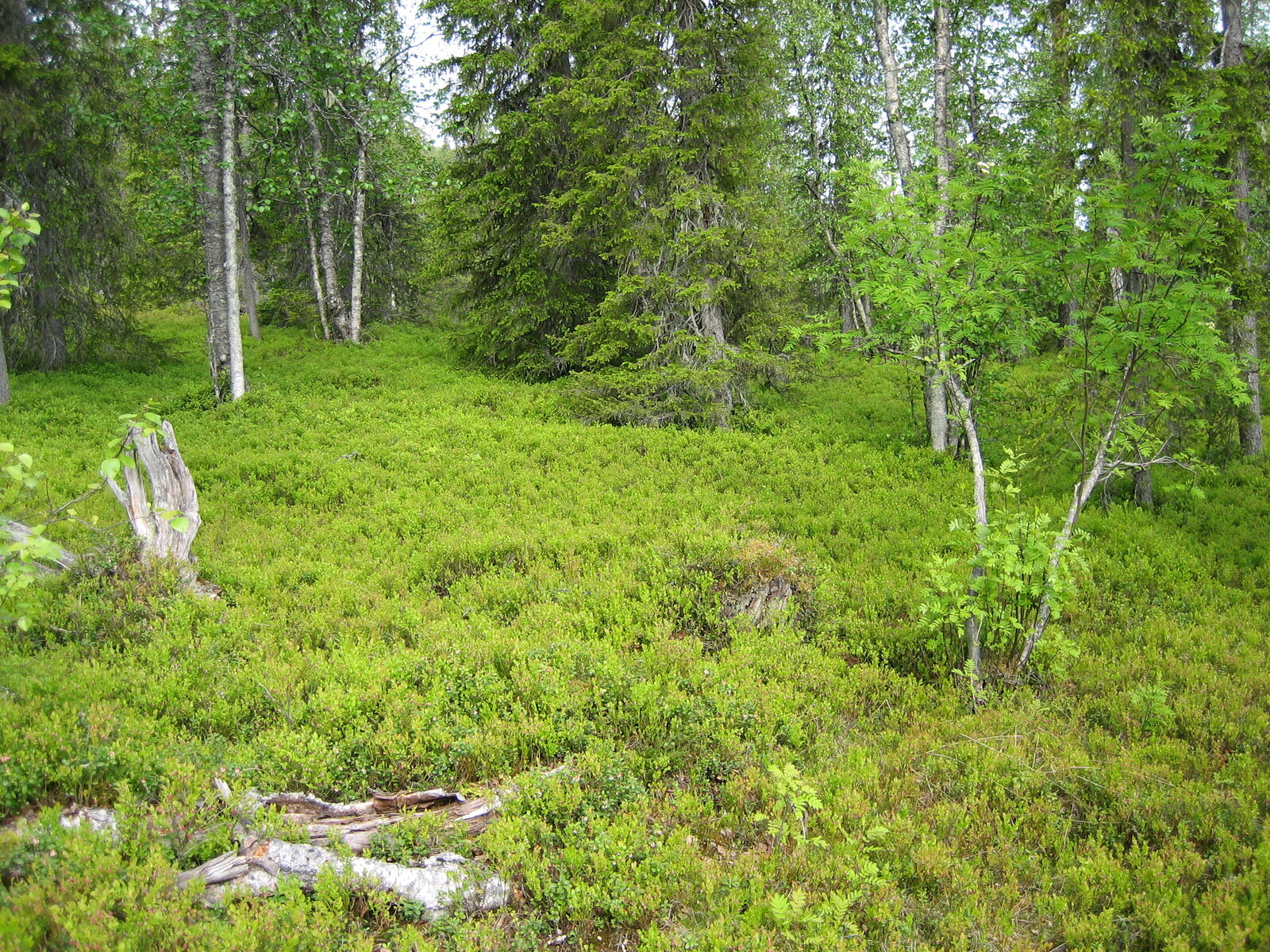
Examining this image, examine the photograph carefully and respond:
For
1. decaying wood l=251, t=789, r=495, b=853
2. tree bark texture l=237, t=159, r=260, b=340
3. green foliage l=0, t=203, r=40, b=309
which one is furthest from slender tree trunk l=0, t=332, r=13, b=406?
decaying wood l=251, t=789, r=495, b=853

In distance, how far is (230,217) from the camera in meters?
14.5

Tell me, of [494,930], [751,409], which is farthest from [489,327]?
[494,930]

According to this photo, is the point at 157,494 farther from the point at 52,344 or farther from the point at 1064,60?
the point at 1064,60

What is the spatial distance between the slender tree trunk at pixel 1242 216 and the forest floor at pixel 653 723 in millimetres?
1812

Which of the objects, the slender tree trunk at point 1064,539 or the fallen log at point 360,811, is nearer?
the fallen log at point 360,811

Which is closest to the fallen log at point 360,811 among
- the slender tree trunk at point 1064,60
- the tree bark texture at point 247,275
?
the slender tree trunk at point 1064,60

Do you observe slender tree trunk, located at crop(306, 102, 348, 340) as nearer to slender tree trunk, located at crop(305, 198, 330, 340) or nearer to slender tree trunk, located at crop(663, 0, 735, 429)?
slender tree trunk, located at crop(305, 198, 330, 340)

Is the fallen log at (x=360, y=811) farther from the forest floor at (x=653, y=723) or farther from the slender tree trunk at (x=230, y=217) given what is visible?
the slender tree trunk at (x=230, y=217)

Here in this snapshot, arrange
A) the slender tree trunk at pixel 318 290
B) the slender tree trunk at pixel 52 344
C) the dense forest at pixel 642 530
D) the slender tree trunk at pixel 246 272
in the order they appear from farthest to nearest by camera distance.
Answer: the slender tree trunk at pixel 318 290 < the slender tree trunk at pixel 246 272 < the slender tree trunk at pixel 52 344 < the dense forest at pixel 642 530

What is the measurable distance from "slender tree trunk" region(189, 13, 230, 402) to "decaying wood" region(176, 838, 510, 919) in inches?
518

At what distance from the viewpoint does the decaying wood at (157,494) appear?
7.60 m

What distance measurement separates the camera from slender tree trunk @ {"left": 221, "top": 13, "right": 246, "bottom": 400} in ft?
46.0

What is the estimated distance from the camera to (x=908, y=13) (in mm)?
17938

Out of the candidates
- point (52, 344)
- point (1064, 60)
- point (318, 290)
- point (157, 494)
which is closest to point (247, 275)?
point (318, 290)
